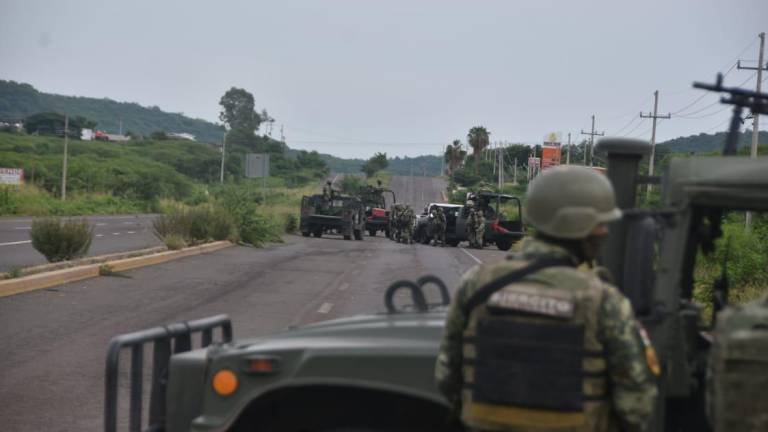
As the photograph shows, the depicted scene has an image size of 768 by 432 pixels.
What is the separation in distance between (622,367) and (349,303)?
43.3ft

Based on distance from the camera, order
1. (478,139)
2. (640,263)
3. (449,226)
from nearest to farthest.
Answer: (640,263) → (449,226) → (478,139)

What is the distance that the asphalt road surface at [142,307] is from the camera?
812 centimetres

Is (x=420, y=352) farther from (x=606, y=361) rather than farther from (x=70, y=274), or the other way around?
(x=70, y=274)

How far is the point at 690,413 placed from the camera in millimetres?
3818

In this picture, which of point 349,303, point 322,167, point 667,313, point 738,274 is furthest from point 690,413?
point 322,167

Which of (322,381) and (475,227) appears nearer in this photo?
(322,381)

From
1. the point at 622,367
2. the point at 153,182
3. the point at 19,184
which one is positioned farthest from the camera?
the point at 153,182

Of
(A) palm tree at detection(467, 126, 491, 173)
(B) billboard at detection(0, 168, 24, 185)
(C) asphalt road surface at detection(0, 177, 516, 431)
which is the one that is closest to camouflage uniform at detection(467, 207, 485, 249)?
(C) asphalt road surface at detection(0, 177, 516, 431)

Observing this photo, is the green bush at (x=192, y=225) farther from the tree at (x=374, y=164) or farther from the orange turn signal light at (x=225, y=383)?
the tree at (x=374, y=164)

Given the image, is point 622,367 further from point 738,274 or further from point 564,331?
point 738,274

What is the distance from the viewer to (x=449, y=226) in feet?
135

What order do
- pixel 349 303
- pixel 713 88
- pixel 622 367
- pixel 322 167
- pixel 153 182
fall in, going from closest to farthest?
pixel 622 367
pixel 713 88
pixel 349 303
pixel 153 182
pixel 322 167

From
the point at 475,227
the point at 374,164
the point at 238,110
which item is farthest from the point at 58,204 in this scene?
the point at 238,110

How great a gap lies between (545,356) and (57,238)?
17.7 meters
